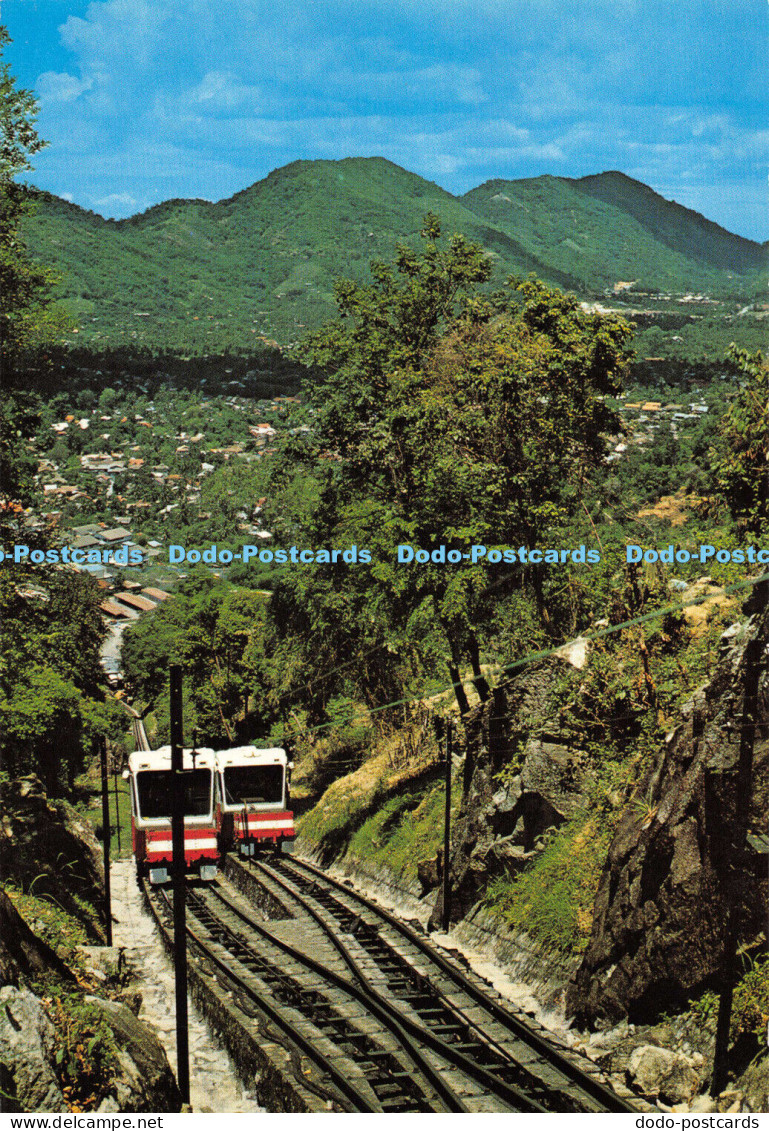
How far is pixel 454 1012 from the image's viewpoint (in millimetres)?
14203

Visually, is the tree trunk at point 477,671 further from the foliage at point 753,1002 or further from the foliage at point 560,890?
the foliage at point 753,1002

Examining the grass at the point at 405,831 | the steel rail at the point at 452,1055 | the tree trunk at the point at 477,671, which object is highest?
the tree trunk at the point at 477,671

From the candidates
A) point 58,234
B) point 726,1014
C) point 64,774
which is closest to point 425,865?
point 726,1014

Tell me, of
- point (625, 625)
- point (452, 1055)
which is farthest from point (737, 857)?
point (452, 1055)

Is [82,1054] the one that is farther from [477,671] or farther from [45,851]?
[45,851]

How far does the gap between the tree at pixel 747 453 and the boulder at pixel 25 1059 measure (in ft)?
41.7

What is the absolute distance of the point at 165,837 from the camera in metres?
22.6

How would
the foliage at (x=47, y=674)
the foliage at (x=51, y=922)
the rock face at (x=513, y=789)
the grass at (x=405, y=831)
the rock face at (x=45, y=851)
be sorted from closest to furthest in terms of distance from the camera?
the foliage at (x=51, y=922) → the rock face at (x=513, y=789) → the foliage at (x=47, y=674) → the rock face at (x=45, y=851) → the grass at (x=405, y=831)

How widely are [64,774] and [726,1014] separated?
153 feet

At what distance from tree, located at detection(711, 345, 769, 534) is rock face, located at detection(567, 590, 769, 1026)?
10.3 ft

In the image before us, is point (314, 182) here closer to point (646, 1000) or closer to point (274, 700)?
point (274, 700)

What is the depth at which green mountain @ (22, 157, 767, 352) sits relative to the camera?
4341cm

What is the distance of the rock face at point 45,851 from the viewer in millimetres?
21047

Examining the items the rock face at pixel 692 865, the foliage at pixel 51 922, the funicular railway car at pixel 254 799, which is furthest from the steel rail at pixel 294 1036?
the funicular railway car at pixel 254 799
